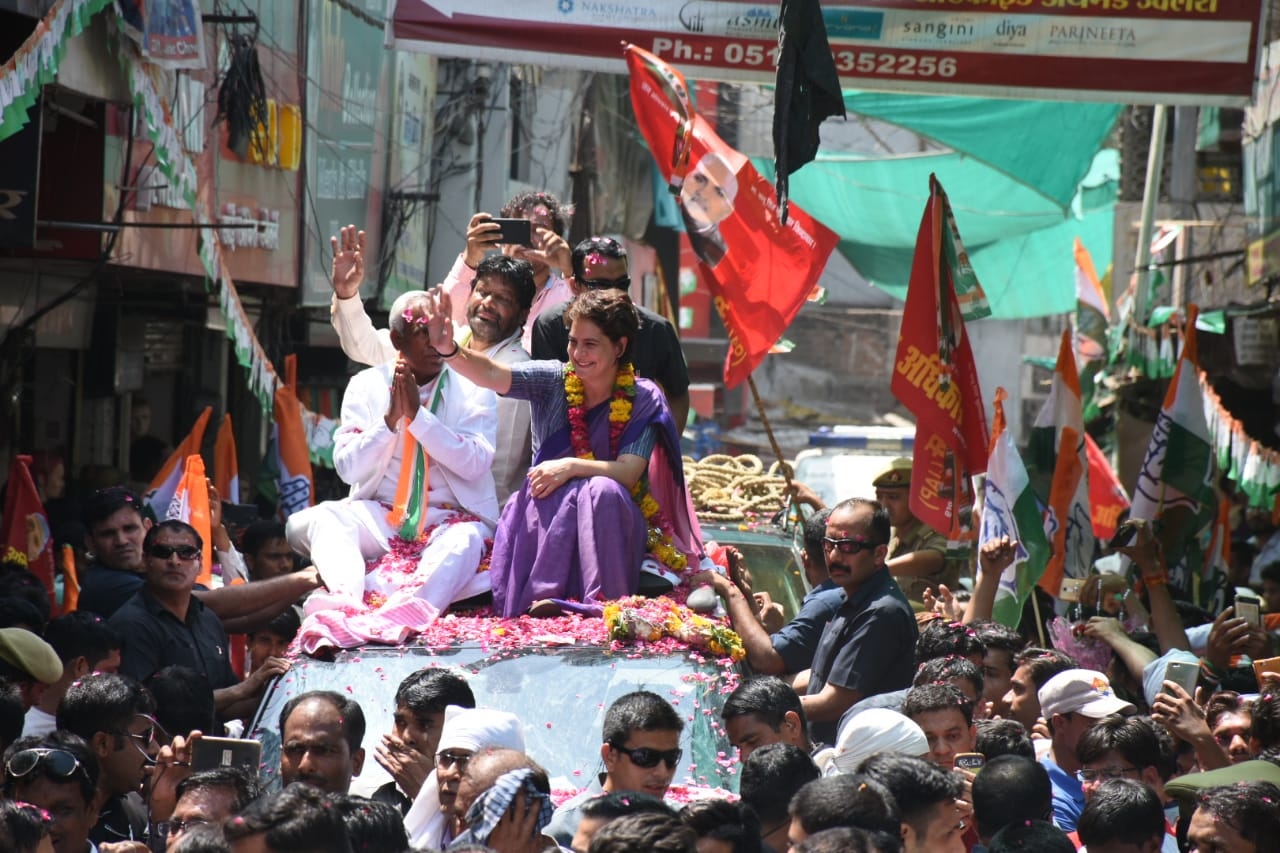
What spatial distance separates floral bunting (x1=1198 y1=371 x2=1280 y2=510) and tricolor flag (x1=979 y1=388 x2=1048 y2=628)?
15.1 feet

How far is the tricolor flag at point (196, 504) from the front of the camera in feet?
28.0

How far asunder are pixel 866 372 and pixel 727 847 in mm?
37805

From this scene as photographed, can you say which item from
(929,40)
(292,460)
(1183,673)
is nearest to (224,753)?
(1183,673)

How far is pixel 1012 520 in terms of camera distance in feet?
27.9

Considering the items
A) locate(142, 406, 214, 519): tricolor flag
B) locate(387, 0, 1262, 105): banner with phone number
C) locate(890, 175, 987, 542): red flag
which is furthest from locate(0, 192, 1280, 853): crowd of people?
locate(387, 0, 1262, 105): banner with phone number

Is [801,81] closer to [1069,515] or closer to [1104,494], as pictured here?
[1069,515]

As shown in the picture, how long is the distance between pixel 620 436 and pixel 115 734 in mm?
2388

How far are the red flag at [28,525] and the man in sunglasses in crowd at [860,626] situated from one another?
4.36 metres

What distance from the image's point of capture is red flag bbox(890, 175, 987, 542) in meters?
9.17

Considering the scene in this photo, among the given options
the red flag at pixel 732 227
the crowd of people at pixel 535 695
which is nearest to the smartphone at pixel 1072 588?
the crowd of people at pixel 535 695

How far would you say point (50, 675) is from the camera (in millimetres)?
6078

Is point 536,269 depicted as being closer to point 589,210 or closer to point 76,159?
point 76,159

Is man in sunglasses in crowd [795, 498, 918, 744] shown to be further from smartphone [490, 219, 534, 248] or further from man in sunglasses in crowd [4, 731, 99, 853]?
man in sunglasses in crowd [4, 731, 99, 853]

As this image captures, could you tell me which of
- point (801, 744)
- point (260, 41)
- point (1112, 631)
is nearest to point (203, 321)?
point (260, 41)
